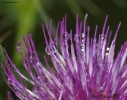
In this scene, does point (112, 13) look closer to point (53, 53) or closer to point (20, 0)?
point (20, 0)

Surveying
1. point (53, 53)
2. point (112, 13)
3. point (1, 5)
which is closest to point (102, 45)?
point (53, 53)

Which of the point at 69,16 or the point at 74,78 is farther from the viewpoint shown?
the point at 69,16

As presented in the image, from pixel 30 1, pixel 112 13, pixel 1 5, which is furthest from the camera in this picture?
pixel 112 13

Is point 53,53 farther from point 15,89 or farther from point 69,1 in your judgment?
point 69,1

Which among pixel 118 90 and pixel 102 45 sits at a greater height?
pixel 102 45

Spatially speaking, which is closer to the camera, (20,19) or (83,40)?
(83,40)

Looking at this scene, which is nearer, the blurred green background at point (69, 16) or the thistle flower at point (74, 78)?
the thistle flower at point (74, 78)

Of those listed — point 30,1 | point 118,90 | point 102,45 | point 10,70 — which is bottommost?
point 118,90

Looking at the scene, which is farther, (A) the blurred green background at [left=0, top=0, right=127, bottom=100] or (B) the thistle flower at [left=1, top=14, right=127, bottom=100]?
(A) the blurred green background at [left=0, top=0, right=127, bottom=100]

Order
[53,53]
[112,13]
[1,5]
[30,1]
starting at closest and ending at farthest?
[53,53] < [30,1] < [1,5] < [112,13]
